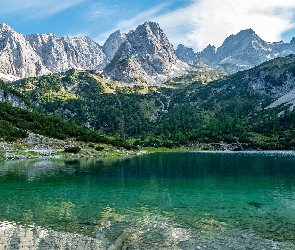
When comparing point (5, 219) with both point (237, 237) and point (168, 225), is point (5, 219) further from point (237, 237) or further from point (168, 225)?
point (237, 237)

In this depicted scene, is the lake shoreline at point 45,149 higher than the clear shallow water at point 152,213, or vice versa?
the lake shoreline at point 45,149

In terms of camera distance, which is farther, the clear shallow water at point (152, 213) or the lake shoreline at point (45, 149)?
the lake shoreline at point (45, 149)

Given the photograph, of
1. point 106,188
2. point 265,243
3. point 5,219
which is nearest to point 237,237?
point 265,243

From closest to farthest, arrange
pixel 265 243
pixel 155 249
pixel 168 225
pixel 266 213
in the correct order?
pixel 155 249 < pixel 265 243 < pixel 168 225 < pixel 266 213

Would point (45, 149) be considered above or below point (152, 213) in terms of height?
above

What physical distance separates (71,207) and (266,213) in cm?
1966

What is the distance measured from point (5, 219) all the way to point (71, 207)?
6.75 metres

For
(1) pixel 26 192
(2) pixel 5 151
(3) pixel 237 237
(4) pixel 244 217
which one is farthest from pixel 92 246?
(2) pixel 5 151

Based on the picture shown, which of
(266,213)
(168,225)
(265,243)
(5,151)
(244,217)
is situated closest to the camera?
(265,243)

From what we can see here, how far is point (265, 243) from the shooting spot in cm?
1989

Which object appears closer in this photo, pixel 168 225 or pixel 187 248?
pixel 187 248

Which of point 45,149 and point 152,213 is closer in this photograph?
point 152,213

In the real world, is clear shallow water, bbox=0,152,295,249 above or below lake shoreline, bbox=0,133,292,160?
below

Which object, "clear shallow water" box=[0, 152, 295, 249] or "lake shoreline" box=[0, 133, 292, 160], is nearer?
"clear shallow water" box=[0, 152, 295, 249]
